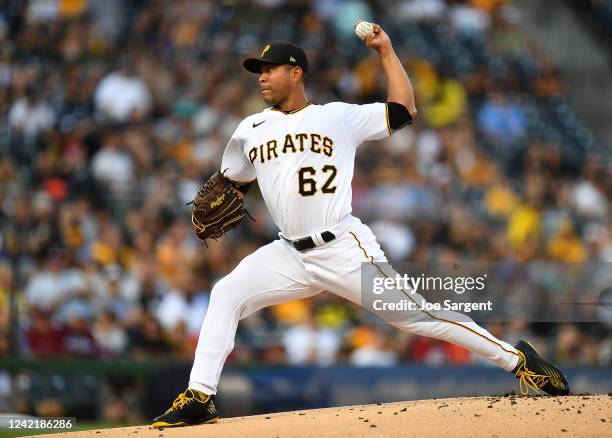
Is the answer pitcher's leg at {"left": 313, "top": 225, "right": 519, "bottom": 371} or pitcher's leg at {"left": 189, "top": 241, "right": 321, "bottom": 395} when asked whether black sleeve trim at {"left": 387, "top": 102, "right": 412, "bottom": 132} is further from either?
pitcher's leg at {"left": 189, "top": 241, "right": 321, "bottom": 395}

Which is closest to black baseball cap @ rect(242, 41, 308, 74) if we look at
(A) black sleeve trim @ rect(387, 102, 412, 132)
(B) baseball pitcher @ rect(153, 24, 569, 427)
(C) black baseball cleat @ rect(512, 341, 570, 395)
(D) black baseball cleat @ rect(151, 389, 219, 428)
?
(B) baseball pitcher @ rect(153, 24, 569, 427)

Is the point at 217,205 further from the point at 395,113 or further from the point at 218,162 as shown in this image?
the point at 218,162

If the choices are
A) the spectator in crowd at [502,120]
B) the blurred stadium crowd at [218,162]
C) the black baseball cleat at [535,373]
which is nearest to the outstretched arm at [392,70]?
the black baseball cleat at [535,373]

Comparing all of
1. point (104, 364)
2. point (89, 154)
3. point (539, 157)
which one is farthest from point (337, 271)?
point (539, 157)

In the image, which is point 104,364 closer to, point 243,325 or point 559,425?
point 243,325

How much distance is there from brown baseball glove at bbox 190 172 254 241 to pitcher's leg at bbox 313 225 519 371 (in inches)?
29.7

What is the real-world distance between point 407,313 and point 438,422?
58 cm

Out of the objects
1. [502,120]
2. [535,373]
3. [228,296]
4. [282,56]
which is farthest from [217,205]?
[502,120]

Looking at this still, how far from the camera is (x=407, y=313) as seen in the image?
18.6 feet

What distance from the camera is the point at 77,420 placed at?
970cm

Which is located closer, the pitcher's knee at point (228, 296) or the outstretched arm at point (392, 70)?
the outstretched arm at point (392, 70)

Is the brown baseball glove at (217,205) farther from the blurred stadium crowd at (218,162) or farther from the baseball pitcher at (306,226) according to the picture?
the blurred stadium crowd at (218,162)

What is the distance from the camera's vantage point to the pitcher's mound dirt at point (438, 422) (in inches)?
206

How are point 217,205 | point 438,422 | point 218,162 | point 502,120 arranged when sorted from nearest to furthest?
point 438,422 < point 217,205 < point 218,162 < point 502,120
